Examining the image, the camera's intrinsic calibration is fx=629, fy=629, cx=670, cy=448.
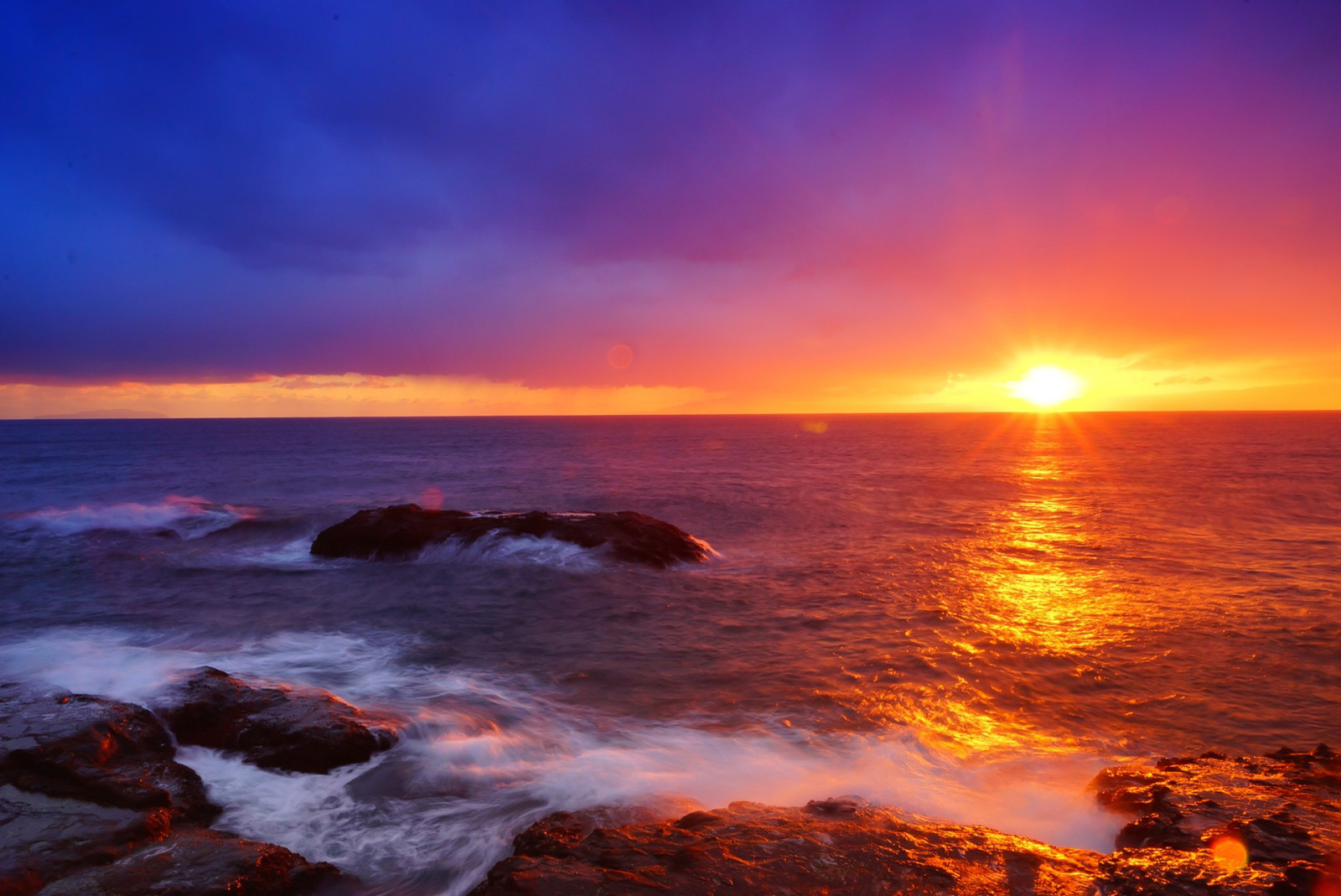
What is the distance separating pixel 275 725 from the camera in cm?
825

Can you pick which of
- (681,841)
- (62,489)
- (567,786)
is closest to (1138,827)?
(681,841)

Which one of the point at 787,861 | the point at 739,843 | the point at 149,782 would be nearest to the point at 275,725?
the point at 149,782

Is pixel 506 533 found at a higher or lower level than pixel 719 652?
higher

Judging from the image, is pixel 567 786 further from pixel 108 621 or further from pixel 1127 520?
pixel 1127 520

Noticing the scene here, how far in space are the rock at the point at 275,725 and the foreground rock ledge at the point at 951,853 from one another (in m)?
3.58

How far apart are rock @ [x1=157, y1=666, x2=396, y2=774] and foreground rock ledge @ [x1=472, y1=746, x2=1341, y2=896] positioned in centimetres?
358

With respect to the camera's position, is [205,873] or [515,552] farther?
[515,552]

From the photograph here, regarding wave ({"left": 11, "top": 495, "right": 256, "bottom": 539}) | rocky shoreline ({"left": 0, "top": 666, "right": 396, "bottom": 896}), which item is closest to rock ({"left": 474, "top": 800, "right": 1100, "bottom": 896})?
rocky shoreline ({"left": 0, "top": 666, "right": 396, "bottom": 896})

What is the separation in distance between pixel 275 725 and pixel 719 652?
763cm

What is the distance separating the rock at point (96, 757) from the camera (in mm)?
6289

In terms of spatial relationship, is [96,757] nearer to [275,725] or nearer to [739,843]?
[275,725]

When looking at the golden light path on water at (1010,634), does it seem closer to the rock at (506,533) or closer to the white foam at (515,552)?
the rock at (506,533)

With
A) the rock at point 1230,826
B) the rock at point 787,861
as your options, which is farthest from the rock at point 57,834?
the rock at point 1230,826

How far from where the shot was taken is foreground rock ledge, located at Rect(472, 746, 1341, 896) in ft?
15.3
